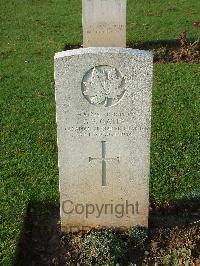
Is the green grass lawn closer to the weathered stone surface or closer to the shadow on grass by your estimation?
the shadow on grass

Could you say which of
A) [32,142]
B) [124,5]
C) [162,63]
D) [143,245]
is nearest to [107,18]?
[124,5]

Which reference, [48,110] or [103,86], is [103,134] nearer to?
[103,86]

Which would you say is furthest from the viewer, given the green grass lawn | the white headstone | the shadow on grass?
the white headstone

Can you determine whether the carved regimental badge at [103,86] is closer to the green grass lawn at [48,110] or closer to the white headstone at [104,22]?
the green grass lawn at [48,110]

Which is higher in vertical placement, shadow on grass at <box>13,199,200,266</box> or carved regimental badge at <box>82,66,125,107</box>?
carved regimental badge at <box>82,66,125,107</box>

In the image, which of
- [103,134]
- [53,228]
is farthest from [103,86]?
[53,228]

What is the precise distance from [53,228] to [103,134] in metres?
1.33

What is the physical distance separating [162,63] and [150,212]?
18.3 feet

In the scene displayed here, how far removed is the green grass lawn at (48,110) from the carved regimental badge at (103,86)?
1.76 m

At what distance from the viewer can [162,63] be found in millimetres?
10695

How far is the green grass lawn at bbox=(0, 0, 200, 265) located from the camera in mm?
6121

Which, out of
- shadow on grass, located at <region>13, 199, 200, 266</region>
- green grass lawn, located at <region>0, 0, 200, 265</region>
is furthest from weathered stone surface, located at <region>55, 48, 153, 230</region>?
green grass lawn, located at <region>0, 0, 200, 265</region>

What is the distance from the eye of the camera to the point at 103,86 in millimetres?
4598

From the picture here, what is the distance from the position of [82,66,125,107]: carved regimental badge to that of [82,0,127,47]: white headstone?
5783 millimetres
